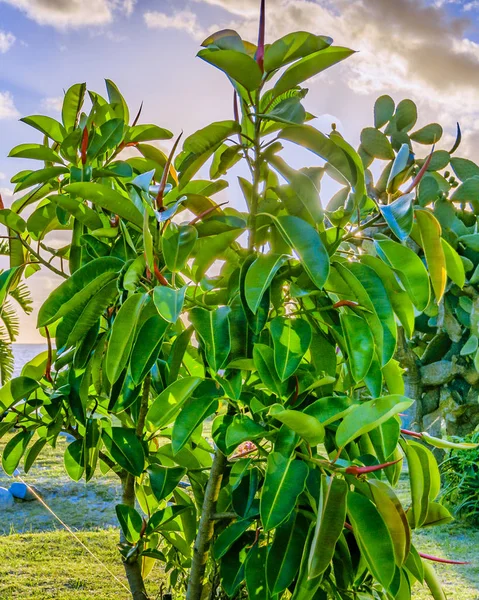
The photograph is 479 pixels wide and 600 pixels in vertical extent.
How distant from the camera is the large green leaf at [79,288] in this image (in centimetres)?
80

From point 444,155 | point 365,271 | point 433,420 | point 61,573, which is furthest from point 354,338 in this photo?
point 433,420

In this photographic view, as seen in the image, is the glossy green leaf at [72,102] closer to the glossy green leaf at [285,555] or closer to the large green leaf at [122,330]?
the large green leaf at [122,330]

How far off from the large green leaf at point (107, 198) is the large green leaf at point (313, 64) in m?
0.26

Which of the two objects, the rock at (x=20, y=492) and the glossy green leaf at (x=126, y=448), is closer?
the glossy green leaf at (x=126, y=448)

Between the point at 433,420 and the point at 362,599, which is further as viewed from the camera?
the point at 433,420

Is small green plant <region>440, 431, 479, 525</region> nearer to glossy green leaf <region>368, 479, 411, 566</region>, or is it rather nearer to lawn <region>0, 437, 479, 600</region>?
lawn <region>0, 437, 479, 600</region>

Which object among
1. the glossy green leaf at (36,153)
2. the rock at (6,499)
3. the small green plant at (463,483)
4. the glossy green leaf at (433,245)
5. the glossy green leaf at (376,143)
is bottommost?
the small green plant at (463,483)

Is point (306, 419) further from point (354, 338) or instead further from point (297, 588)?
point (297, 588)

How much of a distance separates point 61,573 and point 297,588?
1310 millimetres

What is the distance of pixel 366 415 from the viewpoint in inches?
27.1

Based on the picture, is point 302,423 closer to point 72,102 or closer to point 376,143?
point 72,102

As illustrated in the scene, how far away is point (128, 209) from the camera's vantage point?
83cm

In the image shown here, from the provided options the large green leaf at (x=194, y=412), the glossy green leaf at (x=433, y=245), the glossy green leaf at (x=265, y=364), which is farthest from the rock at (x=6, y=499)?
the glossy green leaf at (x=433, y=245)

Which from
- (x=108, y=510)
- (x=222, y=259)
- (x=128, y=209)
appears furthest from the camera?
(x=108, y=510)
